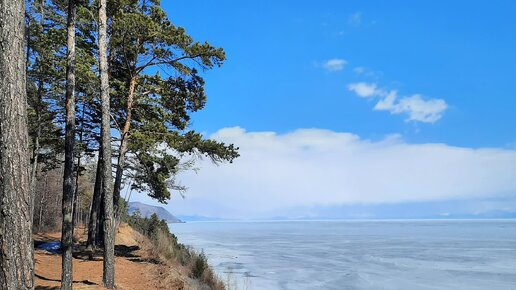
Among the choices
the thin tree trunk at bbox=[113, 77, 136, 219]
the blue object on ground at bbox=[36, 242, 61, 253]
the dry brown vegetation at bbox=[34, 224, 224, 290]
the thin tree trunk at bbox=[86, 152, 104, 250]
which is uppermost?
the thin tree trunk at bbox=[113, 77, 136, 219]

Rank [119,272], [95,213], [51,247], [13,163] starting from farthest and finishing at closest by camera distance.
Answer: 1. [51,247]
2. [95,213]
3. [119,272]
4. [13,163]

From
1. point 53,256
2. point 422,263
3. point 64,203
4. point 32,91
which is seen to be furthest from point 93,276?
point 422,263

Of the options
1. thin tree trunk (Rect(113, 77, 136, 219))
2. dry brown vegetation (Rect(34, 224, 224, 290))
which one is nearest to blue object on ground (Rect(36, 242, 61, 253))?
dry brown vegetation (Rect(34, 224, 224, 290))

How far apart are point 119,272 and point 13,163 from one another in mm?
11276

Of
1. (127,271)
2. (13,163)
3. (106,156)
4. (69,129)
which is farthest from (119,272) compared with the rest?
(13,163)

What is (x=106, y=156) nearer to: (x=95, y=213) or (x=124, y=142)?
(x=124, y=142)

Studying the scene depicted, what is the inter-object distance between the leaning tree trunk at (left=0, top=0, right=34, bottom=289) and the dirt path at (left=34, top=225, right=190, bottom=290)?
7225 millimetres

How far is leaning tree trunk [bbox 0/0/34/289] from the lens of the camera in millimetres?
3941

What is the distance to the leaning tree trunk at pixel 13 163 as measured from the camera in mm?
3941

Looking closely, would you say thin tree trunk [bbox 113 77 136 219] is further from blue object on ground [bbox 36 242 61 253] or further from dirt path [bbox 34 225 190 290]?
blue object on ground [bbox 36 242 61 253]

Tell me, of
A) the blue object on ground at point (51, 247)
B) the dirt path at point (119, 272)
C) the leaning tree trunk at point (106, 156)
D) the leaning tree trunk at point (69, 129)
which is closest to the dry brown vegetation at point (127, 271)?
the dirt path at point (119, 272)

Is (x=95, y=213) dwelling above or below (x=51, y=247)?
above

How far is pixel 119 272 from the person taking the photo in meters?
14.4

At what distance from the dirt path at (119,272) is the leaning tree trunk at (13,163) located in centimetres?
723
